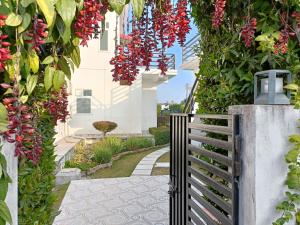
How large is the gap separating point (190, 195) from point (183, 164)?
28cm

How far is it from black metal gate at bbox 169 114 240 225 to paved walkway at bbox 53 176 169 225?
1740 millimetres

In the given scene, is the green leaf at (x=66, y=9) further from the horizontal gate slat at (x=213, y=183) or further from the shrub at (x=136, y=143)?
the shrub at (x=136, y=143)

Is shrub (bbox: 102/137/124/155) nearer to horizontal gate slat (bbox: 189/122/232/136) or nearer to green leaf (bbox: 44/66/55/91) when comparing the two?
horizontal gate slat (bbox: 189/122/232/136)

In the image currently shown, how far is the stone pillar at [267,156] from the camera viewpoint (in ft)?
4.72

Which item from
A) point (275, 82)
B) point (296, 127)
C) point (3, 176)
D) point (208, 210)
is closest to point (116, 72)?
point (3, 176)

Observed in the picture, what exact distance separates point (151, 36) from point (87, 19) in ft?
1.22

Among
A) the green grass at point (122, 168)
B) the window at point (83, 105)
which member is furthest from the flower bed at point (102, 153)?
the window at point (83, 105)

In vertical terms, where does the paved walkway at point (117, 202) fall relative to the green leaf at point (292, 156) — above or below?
below

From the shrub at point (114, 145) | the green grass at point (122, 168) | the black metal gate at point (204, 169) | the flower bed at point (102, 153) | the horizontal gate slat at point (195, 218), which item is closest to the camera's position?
the black metal gate at point (204, 169)

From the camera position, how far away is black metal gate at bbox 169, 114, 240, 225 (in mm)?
1656

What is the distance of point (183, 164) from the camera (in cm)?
261

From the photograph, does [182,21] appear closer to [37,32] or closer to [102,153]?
[37,32]

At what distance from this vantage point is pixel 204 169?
2.21 m

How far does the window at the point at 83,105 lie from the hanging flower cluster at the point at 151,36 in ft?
38.8
